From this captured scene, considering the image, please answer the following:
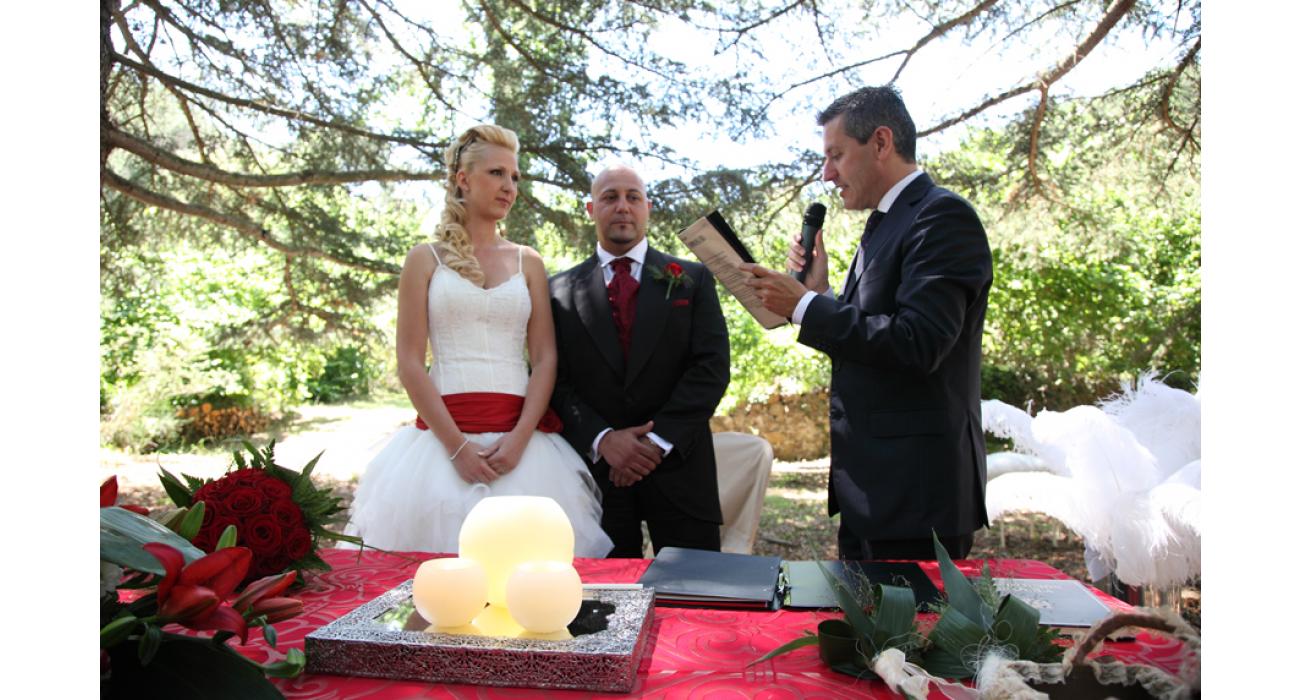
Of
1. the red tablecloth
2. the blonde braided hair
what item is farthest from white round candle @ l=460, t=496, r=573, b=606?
the blonde braided hair

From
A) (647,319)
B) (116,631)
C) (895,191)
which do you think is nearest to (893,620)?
(116,631)

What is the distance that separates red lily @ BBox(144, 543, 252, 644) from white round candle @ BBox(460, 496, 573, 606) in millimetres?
406

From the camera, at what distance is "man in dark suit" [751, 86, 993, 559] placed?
7.92 feet

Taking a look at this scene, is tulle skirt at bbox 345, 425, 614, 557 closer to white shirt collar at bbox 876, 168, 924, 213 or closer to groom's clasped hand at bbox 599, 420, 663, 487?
groom's clasped hand at bbox 599, 420, 663, 487

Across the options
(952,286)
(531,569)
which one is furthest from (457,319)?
(531,569)

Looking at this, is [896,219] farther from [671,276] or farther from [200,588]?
[200,588]

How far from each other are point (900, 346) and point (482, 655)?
62.3 inches

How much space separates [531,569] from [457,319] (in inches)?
78.8

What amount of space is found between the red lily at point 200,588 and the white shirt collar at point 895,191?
2.28 metres

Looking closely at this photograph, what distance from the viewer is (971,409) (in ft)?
8.54

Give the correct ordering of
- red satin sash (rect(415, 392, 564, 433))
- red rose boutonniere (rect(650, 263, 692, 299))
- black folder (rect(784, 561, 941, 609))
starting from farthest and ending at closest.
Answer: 1. red rose boutonniere (rect(650, 263, 692, 299))
2. red satin sash (rect(415, 392, 564, 433))
3. black folder (rect(784, 561, 941, 609))

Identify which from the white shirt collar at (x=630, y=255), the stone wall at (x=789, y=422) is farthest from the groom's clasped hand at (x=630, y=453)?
the stone wall at (x=789, y=422)

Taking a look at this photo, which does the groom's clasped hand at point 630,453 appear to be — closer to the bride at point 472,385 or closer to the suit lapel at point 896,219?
the bride at point 472,385

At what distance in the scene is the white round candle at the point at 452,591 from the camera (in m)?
1.23
